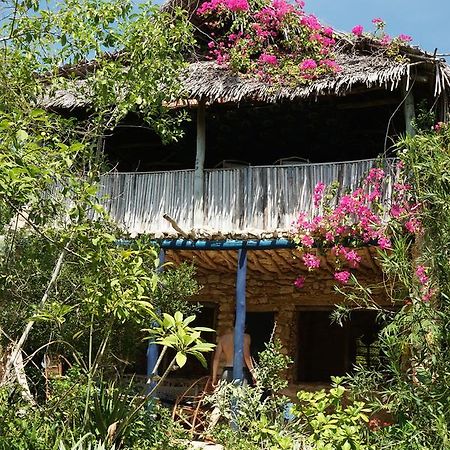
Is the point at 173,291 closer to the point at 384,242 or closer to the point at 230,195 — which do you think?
the point at 230,195

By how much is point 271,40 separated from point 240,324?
4.19m

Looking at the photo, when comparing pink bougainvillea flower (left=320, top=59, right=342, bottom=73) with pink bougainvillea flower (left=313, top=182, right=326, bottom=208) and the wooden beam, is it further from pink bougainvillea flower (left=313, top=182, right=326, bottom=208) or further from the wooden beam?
pink bougainvillea flower (left=313, top=182, right=326, bottom=208)

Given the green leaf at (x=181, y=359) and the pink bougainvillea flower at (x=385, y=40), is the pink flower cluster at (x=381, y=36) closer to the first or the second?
the pink bougainvillea flower at (x=385, y=40)

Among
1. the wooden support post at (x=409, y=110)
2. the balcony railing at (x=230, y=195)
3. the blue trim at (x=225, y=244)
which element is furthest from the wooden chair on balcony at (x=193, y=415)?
the wooden support post at (x=409, y=110)

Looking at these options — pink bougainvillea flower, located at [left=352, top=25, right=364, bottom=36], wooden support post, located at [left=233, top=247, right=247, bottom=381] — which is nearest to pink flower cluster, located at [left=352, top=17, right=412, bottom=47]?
pink bougainvillea flower, located at [left=352, top=25, right=364, bottom=36]

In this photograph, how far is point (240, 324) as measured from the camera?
8.40 metres

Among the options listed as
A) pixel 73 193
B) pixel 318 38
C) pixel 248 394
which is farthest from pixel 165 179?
Result: pixel 73 193

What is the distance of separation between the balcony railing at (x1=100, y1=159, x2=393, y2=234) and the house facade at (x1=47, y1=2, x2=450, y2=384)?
0.05 ft

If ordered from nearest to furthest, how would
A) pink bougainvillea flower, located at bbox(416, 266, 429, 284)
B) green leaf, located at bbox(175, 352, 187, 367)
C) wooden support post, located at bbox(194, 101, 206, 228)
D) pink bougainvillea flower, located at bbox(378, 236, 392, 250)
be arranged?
green leaf, located at bbox(175, 352, 187, 367) < pink bougainvillea flower, located at bbox(416, 266, 429, 284) < pink bougainvillea flower, located at bbox(378, 236, 392, 250) < wooden support post, located at bbox(194, 101, 206, 228)

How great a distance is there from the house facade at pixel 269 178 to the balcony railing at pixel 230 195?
15 mm

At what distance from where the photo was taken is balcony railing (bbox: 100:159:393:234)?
8.65 meters

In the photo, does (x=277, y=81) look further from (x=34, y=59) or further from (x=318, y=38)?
(x=34, y=59)

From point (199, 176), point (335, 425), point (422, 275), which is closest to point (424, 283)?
point (422, 275)

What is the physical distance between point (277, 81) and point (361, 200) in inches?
75.0
